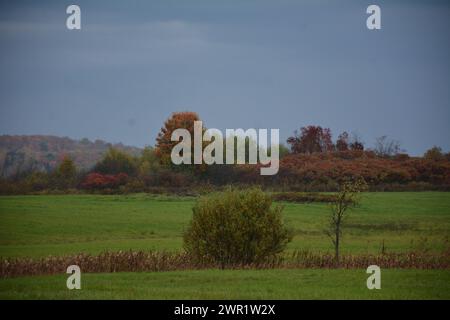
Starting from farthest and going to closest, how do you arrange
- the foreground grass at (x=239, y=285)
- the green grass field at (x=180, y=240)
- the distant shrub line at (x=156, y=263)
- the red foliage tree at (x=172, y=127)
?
1. the red foliage tree at (x=172, y=127)
2. the distant shrub line at (x=156, y=263)
3. the green grass field at (x=180, y=240)
4. the foreground grass at (x=239, y=285)

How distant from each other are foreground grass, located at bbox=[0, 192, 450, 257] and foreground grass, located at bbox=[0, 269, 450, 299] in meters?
16.6

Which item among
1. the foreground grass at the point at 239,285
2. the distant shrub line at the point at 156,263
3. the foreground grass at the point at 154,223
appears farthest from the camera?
the foreground grass at the point at 154,223

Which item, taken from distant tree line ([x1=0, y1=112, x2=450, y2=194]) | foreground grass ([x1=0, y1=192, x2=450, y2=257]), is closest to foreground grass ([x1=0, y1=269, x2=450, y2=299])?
foreground grass ([x1=0, y1=192, x2=450, y2=257])

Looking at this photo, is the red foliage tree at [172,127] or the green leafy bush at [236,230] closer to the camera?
the green leafy bush at [236,230]

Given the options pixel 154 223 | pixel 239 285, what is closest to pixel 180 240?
pixel 154 223

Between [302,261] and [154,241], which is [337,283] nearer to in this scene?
Answer: [302,261]

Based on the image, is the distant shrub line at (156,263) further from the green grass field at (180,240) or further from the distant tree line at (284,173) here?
the distant tree line at (284,173)

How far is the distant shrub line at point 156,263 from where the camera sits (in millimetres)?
30703

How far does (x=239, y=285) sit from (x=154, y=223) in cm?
3786

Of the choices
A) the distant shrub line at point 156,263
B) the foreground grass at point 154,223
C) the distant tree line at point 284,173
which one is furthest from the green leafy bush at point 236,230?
the distant tree line at point 284,173

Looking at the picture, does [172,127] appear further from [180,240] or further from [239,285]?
[239,285]

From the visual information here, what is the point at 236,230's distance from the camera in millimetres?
33938

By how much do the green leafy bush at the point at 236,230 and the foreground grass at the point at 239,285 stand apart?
12.4 ft
